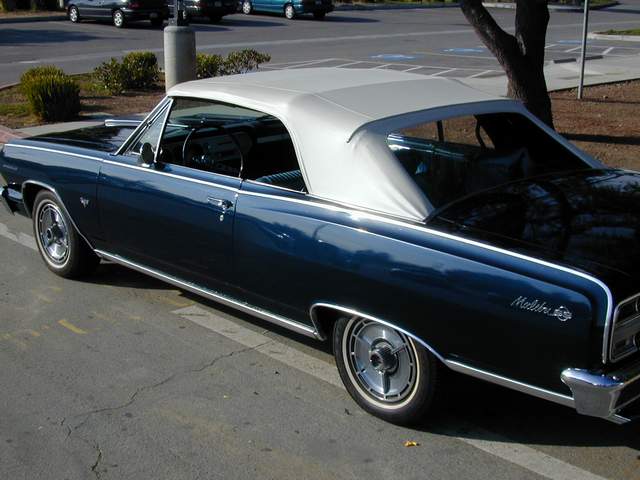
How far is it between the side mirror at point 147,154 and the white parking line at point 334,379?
42.1 inches

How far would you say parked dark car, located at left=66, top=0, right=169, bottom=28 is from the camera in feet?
92.7

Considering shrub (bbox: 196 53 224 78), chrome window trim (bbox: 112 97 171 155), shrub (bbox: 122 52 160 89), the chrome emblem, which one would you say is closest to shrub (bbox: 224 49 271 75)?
shrub (bbox: 196 53 224 78)

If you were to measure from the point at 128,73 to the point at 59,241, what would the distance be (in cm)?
1019

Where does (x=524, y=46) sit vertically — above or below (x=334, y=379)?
above

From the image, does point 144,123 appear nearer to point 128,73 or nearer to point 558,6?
point 128,73

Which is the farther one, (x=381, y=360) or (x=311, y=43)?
(x=311, y=43)

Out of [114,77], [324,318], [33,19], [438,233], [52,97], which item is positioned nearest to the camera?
[438,233]

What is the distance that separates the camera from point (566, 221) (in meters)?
3.98

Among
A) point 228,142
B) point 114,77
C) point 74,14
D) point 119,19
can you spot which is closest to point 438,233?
point 228,142

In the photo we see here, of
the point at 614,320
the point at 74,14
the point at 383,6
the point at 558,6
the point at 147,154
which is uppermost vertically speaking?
the point at 558,6

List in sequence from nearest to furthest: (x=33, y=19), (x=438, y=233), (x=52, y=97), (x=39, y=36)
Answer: (x=438, y=233) → (x=52, y=97) → (x=39, y=36) → (x=33, y=19)

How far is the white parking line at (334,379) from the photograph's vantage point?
12.4 feet

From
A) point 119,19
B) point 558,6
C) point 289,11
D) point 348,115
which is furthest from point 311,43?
point 558,6

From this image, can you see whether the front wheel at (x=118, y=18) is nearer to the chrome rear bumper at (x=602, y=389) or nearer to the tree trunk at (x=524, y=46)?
the tree trunk at (x=524, y=46)
